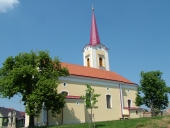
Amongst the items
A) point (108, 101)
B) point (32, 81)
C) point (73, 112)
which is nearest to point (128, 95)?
point (108, 101)

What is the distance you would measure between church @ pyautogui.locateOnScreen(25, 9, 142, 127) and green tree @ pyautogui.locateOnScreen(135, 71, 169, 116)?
3.03 meters

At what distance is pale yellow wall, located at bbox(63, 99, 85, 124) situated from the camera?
86.8ft

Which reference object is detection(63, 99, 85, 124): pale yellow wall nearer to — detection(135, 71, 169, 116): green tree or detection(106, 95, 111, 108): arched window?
detection(106, 95, 111, 108): arched window

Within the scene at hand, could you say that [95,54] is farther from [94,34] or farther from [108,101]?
[108,101]

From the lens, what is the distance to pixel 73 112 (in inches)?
1070

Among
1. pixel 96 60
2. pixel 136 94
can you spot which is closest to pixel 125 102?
pixel 136 94

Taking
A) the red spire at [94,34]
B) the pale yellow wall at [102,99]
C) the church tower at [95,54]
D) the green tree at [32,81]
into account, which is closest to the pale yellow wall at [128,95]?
the pale yellow wall at [102,99]

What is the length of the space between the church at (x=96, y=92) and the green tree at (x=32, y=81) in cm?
377

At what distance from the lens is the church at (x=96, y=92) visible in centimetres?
2680

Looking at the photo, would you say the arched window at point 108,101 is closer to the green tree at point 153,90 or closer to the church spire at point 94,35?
the green tree at point 153,90

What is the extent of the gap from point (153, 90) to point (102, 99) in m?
8.05

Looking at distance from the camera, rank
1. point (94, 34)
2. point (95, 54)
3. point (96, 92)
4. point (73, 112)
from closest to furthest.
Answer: point (73, 112) → point (96, 92) → point (95, 54) → point (94, 34)

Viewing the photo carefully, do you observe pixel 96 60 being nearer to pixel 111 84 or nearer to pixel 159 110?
pixel 111 84

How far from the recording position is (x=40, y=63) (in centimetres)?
2422
